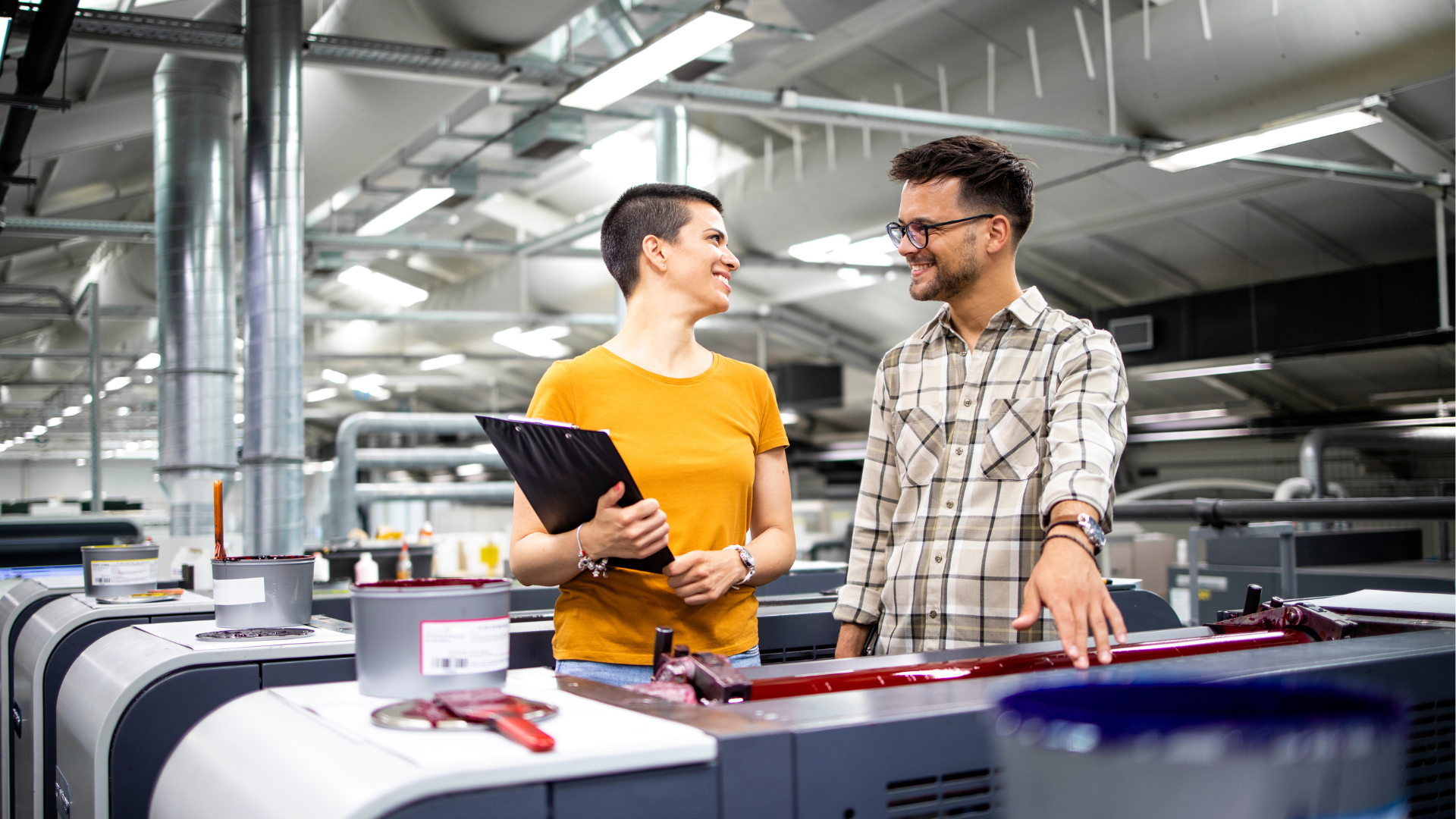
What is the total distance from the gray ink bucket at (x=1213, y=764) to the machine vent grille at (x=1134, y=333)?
28.2 ft

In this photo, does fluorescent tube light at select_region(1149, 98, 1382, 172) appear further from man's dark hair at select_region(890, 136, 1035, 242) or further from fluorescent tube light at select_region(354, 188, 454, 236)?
fluorescent tube light at select_region(354, 188, 454, 236)

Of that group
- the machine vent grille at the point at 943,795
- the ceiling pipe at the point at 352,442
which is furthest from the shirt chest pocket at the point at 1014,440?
the ceiling pipe at the point at 352,442

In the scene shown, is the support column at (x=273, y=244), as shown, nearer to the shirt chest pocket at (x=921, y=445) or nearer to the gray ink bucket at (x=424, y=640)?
the shirt chest pocket at (x=921, y=445)

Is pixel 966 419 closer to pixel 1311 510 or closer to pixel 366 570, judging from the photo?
pixel 366 570

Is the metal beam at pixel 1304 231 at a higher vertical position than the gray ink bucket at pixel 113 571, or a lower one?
higher

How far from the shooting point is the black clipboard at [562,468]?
1.12m

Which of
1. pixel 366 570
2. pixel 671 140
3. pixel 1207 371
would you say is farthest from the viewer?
pixel 1207 371

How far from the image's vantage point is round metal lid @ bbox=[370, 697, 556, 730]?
0.78 meters

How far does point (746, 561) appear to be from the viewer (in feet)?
4.81

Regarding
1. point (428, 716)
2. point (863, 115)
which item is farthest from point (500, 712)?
point (863, 115)

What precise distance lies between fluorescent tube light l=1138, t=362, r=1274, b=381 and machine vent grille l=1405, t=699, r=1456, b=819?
748 cm

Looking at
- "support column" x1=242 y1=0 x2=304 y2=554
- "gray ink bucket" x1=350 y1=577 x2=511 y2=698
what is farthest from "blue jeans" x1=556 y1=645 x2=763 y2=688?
"support column" x1=242 y1=0 x2=304 y2=554

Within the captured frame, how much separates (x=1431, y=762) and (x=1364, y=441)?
304 inches

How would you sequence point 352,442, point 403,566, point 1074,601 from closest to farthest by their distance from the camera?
1. point 1074,601
2. point 403,566
3. point 352,442
